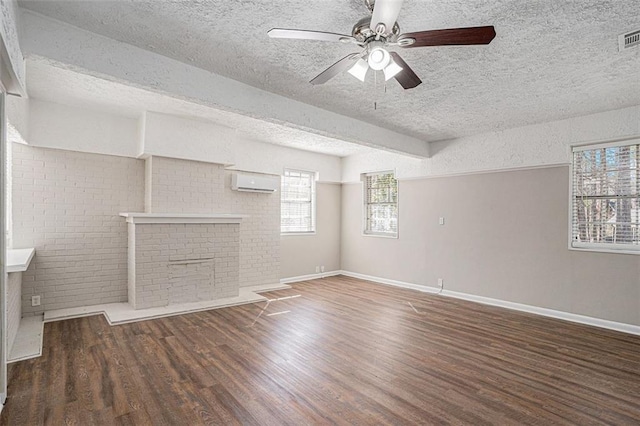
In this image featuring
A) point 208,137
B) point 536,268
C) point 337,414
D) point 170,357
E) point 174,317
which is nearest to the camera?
point 337,414

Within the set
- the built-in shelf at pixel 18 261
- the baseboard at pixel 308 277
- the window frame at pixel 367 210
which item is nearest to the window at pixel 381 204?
the window frame at pixel 367 210

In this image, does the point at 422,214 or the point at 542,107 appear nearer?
the point at 542,107

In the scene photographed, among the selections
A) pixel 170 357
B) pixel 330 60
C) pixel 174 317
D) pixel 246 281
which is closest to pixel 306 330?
pixel 170 357

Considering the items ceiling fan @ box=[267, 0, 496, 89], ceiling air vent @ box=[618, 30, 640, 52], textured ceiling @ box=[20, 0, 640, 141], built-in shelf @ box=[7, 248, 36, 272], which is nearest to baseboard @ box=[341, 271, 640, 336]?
textured ceiling @ box=[20, 0, 640, 141]

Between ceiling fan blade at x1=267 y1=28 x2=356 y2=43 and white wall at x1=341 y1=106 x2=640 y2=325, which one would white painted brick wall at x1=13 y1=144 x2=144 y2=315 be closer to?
ceiling fan blade at x1=267 y1=28 x2=356 y2=43

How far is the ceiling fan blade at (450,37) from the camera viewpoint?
5.83 ft

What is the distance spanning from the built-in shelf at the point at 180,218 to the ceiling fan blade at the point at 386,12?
12.8 ft

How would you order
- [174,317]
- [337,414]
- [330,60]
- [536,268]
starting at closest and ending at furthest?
[337,414], [330,60], [174,317], [536,268]

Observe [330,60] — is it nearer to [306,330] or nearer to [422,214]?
[306,330]

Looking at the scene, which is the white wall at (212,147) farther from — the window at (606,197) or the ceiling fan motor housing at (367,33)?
the window at (606,197)

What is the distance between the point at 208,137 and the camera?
201 inches

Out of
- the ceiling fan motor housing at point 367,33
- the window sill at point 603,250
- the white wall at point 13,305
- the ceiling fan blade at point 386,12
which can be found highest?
the ceiling fan motor housing at point 367,33

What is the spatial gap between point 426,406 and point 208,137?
449cm

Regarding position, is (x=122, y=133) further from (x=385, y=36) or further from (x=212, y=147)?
(x=385, y=36)
